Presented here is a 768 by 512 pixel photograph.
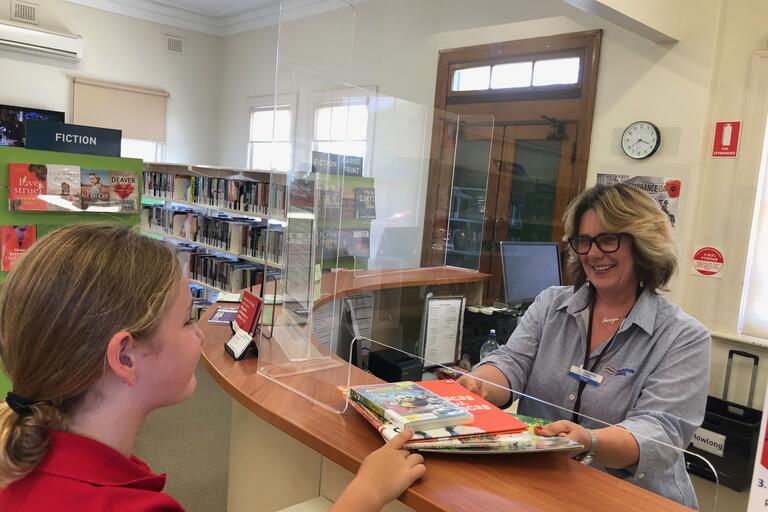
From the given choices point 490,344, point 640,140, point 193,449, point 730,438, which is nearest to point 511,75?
point 640,140

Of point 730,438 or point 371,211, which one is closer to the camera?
point 730,438

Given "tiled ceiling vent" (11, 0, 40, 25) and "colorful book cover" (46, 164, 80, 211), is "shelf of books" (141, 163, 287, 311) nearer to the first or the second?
"tiled ceiling vent" (11, 0, 40, 25)

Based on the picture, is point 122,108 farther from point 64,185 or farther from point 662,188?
point 662,188

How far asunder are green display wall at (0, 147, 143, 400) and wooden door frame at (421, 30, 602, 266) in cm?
158

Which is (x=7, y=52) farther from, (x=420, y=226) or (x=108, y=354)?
(x=108, y=354)

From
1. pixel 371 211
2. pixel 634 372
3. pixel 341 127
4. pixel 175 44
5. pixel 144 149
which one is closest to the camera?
pixel 634 372

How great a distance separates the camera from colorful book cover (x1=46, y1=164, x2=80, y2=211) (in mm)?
2688

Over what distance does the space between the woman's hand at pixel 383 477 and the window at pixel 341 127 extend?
3.38ft

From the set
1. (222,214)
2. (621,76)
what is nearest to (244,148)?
(222,214)

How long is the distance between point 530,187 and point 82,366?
6.82 ft

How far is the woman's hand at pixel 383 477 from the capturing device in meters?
0.96

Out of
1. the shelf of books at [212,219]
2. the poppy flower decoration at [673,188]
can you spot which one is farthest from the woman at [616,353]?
the shelf of books at [212,219]

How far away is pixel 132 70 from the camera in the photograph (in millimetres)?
7133

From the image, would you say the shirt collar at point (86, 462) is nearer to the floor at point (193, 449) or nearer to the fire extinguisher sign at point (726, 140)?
the fire extinguisher sign at point (726, 140)
